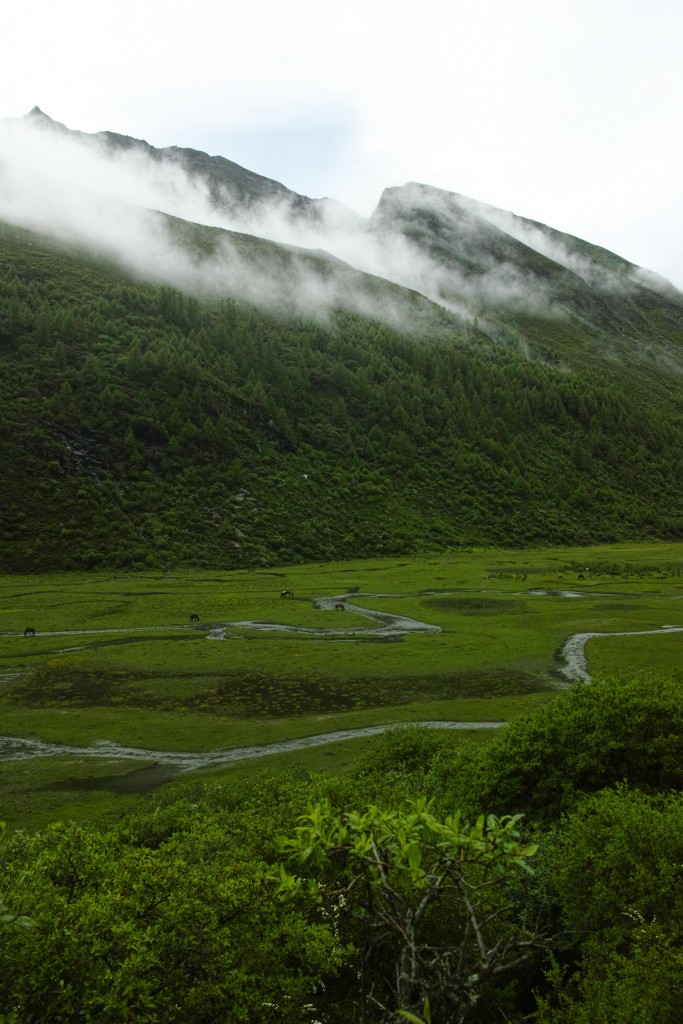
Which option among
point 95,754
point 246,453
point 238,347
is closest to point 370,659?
point 95,754

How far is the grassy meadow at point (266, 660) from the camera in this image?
32375 millimetres

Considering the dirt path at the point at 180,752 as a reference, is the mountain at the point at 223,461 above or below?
above

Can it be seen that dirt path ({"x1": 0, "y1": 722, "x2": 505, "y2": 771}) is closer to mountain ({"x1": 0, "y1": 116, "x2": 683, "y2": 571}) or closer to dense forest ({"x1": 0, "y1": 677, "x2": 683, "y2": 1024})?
dense forest ({"x1": 0, "y1": 677, "x2": 683, "y2": 1024})

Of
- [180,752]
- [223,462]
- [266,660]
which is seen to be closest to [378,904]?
[180,752]

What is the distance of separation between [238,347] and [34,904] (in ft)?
630

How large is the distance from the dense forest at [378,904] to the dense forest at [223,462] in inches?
3983

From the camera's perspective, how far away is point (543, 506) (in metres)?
170

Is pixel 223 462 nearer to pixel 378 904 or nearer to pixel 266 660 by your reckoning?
pixel 266 660

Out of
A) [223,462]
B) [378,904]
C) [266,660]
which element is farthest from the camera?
[223,462]

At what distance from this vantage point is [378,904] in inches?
512

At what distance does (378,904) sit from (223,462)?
473ft

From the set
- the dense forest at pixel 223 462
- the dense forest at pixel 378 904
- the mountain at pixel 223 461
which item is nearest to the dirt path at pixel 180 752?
the dense forest at pixel 378 904

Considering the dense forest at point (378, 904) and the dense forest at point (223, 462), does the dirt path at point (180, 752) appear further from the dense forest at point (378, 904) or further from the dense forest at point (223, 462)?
the dense forest at point (223, 462)

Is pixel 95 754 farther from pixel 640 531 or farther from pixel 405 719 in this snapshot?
pixel 640 531
